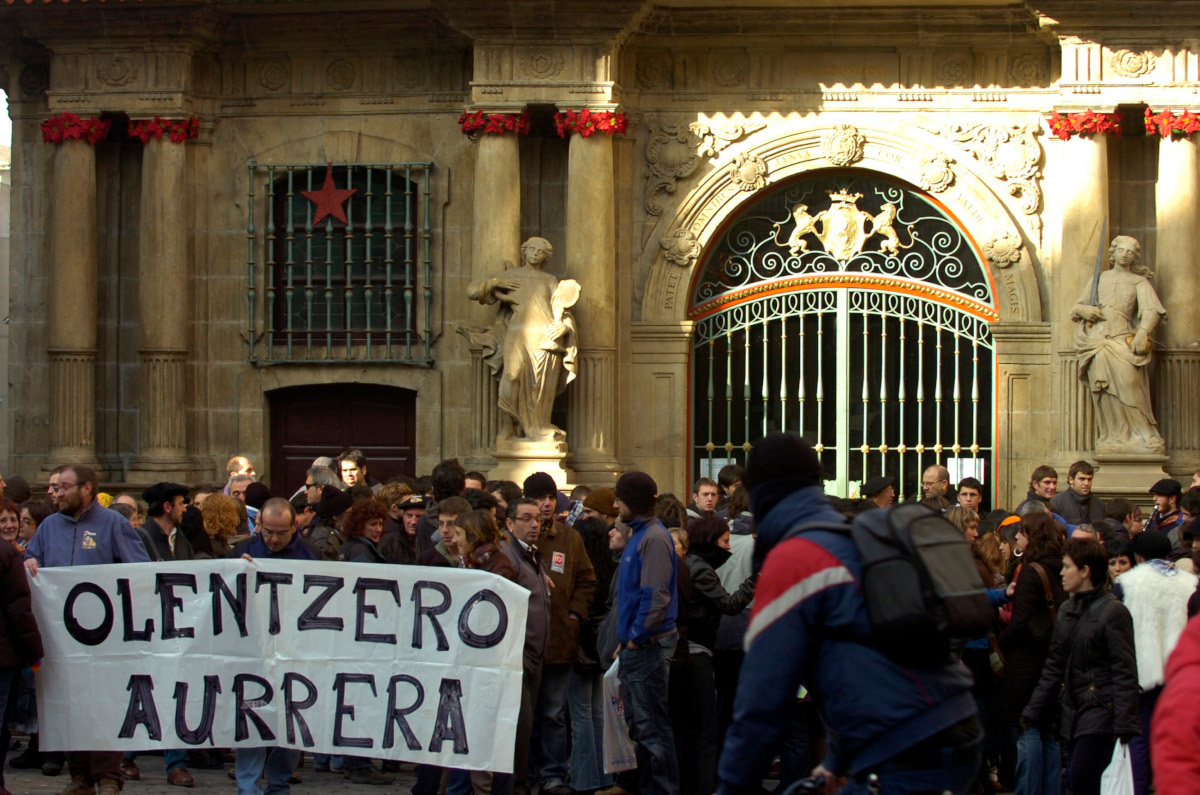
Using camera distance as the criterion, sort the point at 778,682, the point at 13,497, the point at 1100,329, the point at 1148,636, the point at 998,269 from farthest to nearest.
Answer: the point at 998,269, the point at 1100,329, the point at 13,497, the point at 1148,636, the point at 778,682

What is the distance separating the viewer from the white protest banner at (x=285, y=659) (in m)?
9.19

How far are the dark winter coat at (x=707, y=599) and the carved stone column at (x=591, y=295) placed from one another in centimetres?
665

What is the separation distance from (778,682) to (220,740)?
16.9 feet

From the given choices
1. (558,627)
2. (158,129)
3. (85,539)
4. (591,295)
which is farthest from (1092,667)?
(158,129)

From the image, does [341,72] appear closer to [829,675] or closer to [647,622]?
[647,622]

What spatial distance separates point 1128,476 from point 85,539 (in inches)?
384

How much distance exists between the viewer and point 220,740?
9367 mm

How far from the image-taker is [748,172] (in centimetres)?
1752

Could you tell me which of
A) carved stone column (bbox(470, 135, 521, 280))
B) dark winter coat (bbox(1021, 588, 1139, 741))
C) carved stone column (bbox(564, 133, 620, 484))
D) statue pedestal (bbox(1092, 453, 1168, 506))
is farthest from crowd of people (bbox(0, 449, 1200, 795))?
carved stone column (bbox(470, 135, 521, 280))

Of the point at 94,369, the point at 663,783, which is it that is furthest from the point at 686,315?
the point at 663,783

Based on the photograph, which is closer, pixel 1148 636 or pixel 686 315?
pixel 1148 636

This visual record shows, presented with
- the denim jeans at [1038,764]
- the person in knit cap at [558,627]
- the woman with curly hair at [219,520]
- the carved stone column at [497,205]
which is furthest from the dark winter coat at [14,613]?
the carved stone column at [497,205]

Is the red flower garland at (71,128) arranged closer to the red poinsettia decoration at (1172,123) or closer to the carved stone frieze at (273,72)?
the carved stone frieze at (273,72)

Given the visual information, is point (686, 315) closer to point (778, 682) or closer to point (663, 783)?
point (663, 783)
